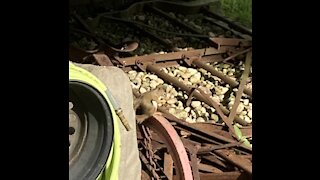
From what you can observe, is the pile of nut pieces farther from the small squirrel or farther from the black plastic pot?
the black plastic pot

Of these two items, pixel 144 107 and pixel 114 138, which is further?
pixel 144 107

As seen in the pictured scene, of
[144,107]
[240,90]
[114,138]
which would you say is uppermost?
[240,90]

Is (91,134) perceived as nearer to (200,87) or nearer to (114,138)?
(114,138)

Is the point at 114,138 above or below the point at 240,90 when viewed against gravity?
below

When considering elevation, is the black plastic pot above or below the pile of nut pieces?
below

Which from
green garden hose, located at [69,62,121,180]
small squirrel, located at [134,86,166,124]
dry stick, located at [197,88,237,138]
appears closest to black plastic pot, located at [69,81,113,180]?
green garden hose, located at [69,62,121,180]

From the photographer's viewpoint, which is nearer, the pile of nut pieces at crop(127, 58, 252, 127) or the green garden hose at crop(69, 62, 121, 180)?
the green garden hose at crop(69, 62, 121, 180)

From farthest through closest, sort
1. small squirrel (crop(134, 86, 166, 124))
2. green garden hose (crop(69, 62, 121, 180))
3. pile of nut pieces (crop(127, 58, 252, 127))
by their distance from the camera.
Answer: pile of nut pieces (crop(127, 58, 252, 127)), small squirrel (crop(134, 86, 166, 124)), green garden hose (crop(69, 62, 121, 180))

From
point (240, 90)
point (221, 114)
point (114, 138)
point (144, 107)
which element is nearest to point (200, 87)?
point (240, 90)

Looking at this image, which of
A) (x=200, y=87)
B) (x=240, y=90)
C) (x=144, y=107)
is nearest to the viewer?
(x=144, y=107)
